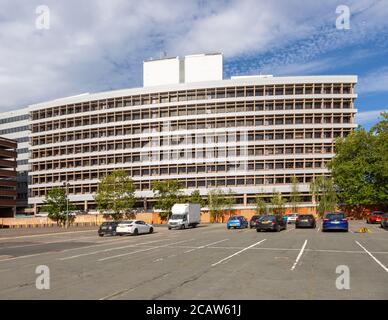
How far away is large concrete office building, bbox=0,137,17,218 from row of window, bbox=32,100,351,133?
1366cm

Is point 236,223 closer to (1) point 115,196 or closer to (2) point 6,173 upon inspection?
(1) point 115,196

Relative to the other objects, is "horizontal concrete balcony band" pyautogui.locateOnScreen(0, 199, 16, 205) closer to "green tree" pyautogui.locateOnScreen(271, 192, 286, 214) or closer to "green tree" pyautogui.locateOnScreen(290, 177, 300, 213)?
"green tree" pyautogui.locateOnScreen(271, 192, 286, 214)

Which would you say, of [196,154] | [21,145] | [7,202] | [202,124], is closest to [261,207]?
[196,154]

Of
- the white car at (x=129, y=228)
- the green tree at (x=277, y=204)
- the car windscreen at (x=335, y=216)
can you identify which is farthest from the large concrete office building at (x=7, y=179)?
the car windscreen at (x=335, y=216)

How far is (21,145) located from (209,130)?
190ft

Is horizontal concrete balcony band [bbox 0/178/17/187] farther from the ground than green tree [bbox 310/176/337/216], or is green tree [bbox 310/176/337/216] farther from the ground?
horizontal concrete balcony band [bbox 0/178/17/187]

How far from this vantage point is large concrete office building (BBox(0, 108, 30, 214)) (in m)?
→ 118

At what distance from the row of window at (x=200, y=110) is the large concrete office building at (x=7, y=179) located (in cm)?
1366

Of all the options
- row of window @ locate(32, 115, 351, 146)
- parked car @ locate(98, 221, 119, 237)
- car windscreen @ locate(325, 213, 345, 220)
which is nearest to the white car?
parked car @ locate(98, 221, 119, 237)

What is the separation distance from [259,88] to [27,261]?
7745 centimetres

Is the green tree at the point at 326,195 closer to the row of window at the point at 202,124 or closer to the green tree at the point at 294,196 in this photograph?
the green tree at the point at 294,196

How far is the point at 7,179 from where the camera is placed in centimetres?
9831

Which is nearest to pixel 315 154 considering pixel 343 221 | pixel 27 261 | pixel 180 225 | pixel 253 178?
pixel 253 178
